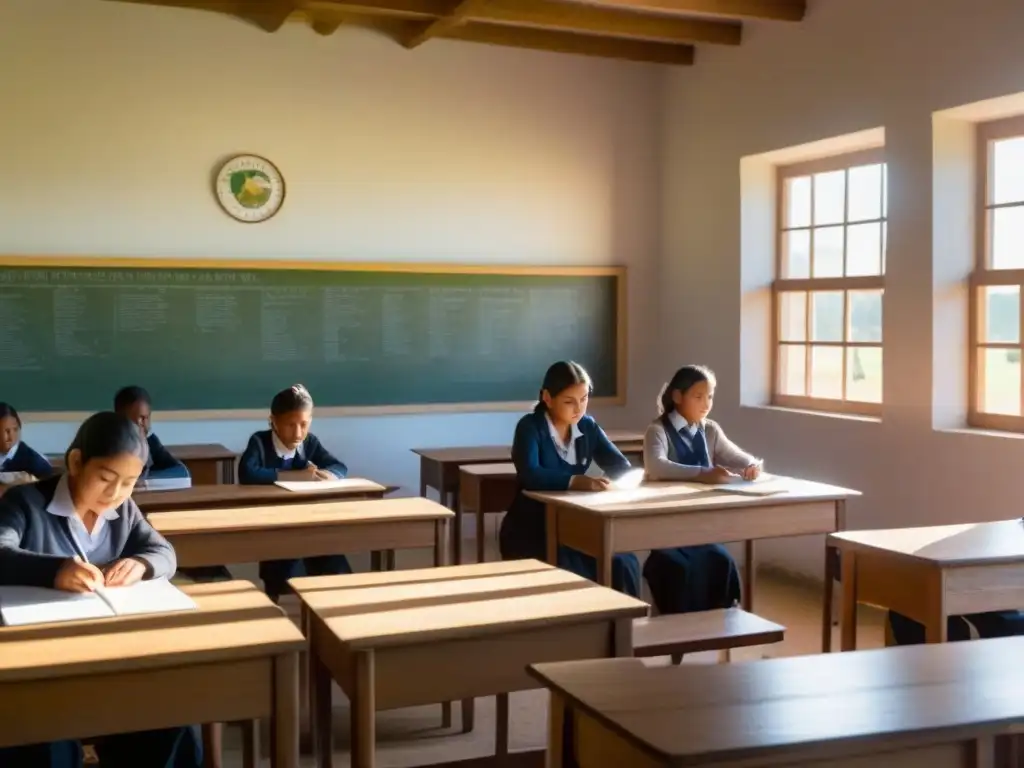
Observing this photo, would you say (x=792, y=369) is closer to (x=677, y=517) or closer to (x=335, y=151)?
(x=677, y=517)

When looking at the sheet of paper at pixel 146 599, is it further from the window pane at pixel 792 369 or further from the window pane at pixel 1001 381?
the window pane at pixel 792 369

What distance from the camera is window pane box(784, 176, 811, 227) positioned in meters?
6.00

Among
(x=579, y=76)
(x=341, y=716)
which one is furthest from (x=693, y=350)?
(x=341, y=716)

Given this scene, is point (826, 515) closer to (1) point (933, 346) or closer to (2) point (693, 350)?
(1) point (933, 346)

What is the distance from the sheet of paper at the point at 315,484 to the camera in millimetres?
4055

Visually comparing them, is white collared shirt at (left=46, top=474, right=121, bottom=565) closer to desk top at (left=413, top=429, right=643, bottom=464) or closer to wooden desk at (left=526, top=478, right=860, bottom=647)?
wooden desk at (left=526, top=478, right=860, bottom=647)

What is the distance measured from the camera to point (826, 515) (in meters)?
4.00

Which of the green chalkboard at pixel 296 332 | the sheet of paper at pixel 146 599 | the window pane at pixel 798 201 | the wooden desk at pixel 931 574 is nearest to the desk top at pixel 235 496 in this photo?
the sheet of paper at pixel 146 599

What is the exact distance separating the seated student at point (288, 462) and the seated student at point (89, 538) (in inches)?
64.1

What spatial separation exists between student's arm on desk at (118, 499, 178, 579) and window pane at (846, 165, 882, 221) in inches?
158

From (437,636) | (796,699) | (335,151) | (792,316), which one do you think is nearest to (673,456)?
(792,316)

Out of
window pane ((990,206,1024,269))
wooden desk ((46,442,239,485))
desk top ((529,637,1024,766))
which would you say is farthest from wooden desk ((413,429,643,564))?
desk top ((529,637,1024,766))

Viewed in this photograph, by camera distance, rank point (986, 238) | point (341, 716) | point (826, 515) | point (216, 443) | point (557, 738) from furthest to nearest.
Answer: point (216, 443) < point (986, 238) < point (826, 515) < point (341, 716) < point (557, 738)

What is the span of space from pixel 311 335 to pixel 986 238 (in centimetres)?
353
